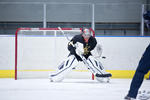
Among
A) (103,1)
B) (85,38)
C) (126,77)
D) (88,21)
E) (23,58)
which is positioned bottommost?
(126,77)

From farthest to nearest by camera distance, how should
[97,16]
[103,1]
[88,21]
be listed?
1. [103,1]
2. [97,16]
3. [88,21]

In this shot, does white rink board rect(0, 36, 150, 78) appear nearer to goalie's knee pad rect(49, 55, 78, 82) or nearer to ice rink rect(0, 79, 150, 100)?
goalie's knee pad rect(49, 55, 78, 82)

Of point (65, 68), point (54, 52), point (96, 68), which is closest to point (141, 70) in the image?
point (96, 68)

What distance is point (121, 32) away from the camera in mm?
9648

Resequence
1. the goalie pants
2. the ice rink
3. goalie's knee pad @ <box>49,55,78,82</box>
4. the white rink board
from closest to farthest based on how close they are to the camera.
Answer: the goalie pants < the ice rink < goalie's knee pad @ <box>49,55,78,82</box> < the white rink board

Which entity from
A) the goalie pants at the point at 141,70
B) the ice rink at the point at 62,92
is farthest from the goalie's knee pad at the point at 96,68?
the goalie pants at the point at 141,70

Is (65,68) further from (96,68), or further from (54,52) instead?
(54,52)

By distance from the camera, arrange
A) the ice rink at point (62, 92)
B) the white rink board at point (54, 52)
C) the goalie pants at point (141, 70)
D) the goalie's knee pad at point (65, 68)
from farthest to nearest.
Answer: the white rink board at point (54, 52)
the goalie's knee pad at point (65, 68)
the ice rink at point (62, 92)
the goalie pants at point (141, 70)

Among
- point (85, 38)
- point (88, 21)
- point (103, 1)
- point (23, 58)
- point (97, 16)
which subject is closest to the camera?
point (85, 38)

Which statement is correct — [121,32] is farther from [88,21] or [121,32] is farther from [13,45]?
[13,45]

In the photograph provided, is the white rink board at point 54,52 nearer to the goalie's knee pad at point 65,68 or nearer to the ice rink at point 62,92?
the goalie's knee pad at point 65,68

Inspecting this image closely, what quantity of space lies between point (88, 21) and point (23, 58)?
2.98m

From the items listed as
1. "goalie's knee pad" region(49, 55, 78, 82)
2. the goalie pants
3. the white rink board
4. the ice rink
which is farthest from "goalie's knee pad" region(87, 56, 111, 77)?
the goalie pants

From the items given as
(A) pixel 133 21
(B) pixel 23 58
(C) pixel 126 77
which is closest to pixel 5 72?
(B) pixel 23 58
